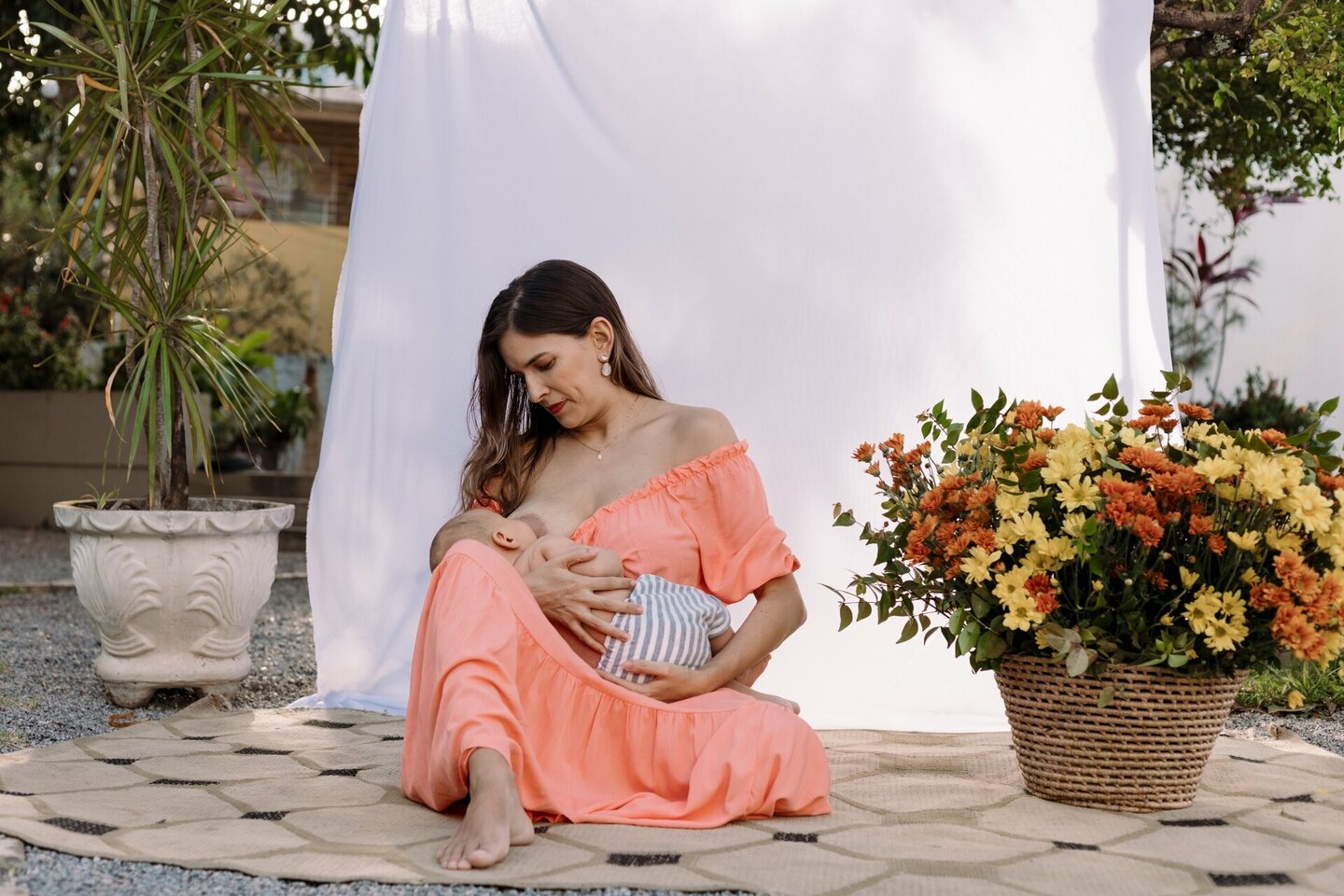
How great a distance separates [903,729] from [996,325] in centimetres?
93

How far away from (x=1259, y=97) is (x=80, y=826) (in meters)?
3.84

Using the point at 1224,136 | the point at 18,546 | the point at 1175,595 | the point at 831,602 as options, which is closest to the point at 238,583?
the point at 831,602

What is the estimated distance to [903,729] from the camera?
3.03 m

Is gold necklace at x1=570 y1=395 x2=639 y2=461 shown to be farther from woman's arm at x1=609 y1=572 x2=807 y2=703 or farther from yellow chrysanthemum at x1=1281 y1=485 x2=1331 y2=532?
yellow chrysanthemum at x1=1281 y1=485 x2=1331 y2=532

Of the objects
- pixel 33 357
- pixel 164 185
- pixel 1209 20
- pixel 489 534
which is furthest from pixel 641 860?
pixel 33 357

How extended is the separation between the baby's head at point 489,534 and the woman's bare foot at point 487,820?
47 cm

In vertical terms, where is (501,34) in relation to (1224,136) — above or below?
below

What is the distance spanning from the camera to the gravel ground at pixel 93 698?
1.72m

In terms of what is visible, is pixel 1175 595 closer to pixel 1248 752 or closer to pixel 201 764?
pixel 1248 752

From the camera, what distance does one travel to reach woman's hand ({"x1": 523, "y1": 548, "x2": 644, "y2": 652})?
2178mm

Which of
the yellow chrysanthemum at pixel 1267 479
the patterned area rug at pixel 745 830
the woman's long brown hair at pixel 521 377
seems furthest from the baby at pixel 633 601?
the yellow chrysanthemum at pixel 1267 479

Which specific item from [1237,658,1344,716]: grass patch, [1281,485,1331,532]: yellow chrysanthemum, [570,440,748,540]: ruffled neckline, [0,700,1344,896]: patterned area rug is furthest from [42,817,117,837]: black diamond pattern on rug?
[1237,658,1344,716]: grass patch

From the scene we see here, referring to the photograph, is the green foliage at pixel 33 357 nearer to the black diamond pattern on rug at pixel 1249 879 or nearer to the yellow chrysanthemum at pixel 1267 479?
the yellow chrysanthemum at pixel 1267 479

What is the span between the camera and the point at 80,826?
1.97 meters
